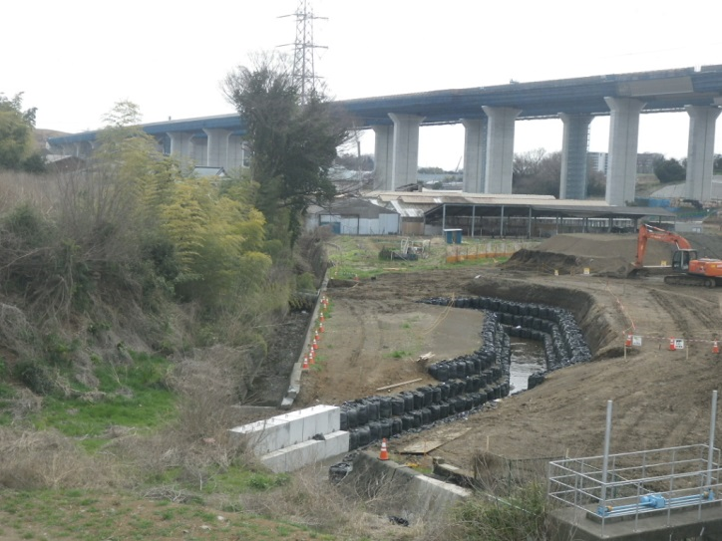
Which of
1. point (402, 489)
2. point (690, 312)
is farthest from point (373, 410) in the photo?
point (690, 312)

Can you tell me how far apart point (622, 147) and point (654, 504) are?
73666mm

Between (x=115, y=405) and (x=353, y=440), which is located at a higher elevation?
(x=115, y=405)

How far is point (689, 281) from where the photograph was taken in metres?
41.1

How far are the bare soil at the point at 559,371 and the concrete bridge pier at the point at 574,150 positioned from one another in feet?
160

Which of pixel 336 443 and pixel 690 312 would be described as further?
pixel 690 312

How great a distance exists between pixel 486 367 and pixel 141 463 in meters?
15.4

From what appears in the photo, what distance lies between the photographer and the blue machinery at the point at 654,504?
9675 mm

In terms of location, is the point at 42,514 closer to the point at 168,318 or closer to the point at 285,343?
the point at 168,318

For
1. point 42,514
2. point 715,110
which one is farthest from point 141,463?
point 715,110

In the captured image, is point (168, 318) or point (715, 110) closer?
point (168, 318)

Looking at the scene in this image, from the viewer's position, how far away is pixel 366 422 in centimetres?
2009

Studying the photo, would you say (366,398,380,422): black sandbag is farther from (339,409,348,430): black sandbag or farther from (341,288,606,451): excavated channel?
(339,409,348,430): black sandbag

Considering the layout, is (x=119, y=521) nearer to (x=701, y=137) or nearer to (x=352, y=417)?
(x=352, y=417)

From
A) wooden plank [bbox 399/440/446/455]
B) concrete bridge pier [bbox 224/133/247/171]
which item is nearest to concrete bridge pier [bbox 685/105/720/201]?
concrete bridge pier [bbox 224/133/247/171]
